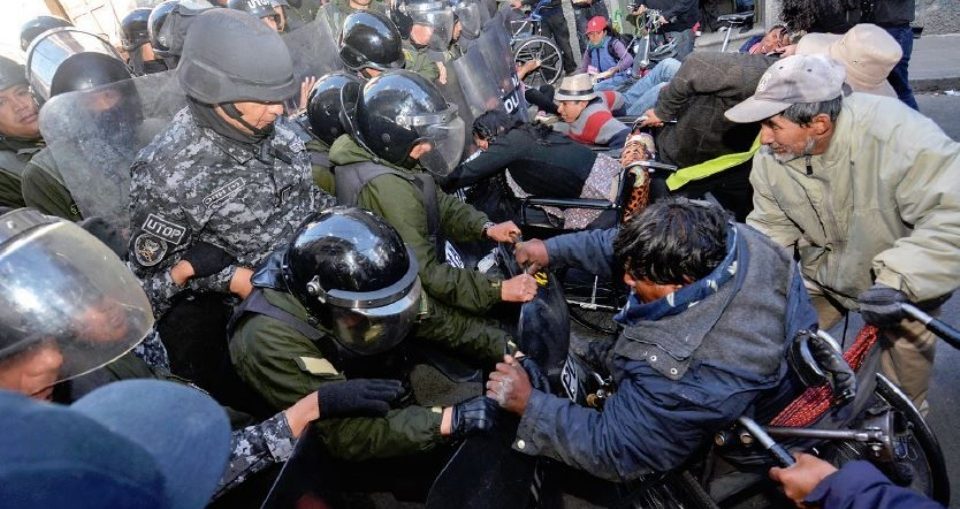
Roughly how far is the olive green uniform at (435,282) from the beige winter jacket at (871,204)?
1.50 m

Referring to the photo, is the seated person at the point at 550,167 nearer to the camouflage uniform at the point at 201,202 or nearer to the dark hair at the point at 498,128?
the dark hair at the point at 498,128

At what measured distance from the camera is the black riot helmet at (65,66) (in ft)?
11.0

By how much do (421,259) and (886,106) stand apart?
2.20 meters

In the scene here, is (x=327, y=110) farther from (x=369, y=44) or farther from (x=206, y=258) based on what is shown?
(x=206, y=258)

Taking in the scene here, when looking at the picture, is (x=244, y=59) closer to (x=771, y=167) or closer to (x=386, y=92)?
(x=386, y=92)

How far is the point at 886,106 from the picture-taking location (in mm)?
2523

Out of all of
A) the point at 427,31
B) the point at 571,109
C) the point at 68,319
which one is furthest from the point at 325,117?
the point at 68,319

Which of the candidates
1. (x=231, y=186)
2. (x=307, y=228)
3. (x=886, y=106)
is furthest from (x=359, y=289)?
(x=886, y=106)

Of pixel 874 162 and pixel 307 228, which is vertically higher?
pixel 307 228

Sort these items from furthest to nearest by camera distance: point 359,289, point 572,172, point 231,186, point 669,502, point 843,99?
point 572,172, point 231,186, point 843,99, point 669,502, point 359,289

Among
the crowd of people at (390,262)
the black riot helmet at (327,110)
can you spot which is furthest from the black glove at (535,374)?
the black riot helmet at (327,110)

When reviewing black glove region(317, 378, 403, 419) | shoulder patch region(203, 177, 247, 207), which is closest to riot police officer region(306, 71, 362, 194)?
shoulder patch region(203, 177, 247, 207)

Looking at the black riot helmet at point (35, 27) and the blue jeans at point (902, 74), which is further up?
the black riot helmet at point (35, 27)

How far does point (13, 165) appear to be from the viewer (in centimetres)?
333
